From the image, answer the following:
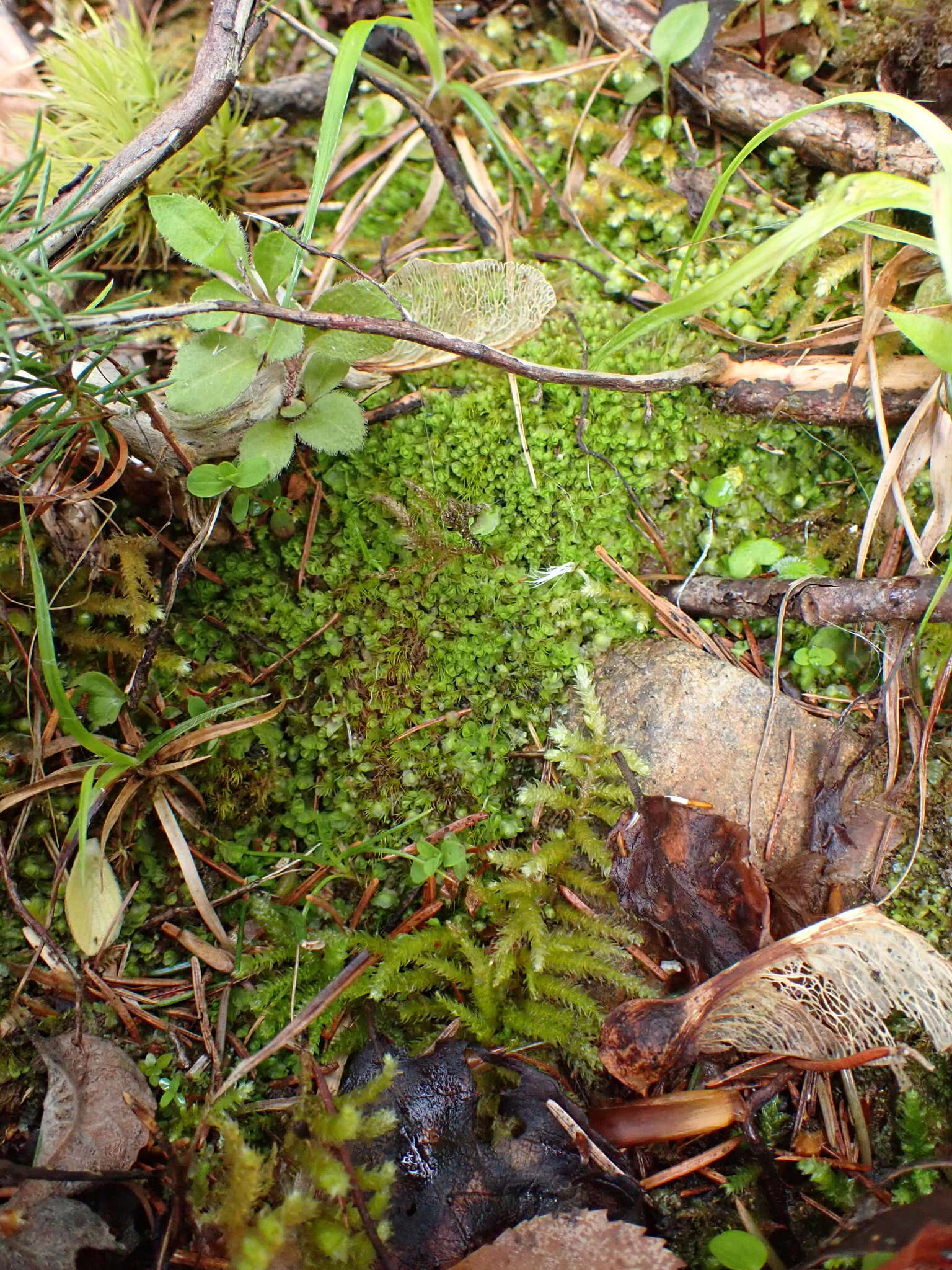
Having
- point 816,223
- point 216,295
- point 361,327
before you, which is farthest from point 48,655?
point 816,223

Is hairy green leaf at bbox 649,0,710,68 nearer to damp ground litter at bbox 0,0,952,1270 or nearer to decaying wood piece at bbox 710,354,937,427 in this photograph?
damp ground litter at bbox 0,0,952,1270

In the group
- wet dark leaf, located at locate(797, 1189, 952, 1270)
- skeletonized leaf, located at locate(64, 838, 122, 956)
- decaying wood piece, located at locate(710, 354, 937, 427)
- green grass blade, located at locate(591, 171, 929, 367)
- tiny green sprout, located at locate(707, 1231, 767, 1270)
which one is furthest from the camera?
decaying wood piece, located at locate(710, 354, 937, 427)

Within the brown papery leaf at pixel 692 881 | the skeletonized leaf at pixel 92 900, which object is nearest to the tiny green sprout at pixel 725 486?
the brown papery leaf at pixel 692 881

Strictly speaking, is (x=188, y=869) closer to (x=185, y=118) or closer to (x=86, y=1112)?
(x=86, y=1112)

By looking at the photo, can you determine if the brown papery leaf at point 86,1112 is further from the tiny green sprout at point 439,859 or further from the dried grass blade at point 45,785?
the tiny green sprout at point 439,859

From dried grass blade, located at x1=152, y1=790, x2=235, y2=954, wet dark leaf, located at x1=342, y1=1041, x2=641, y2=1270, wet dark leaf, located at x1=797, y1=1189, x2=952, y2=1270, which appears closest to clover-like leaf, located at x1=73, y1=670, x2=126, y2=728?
dried grass blade, located at x1=152, y1=790, x2=235, y2=954
